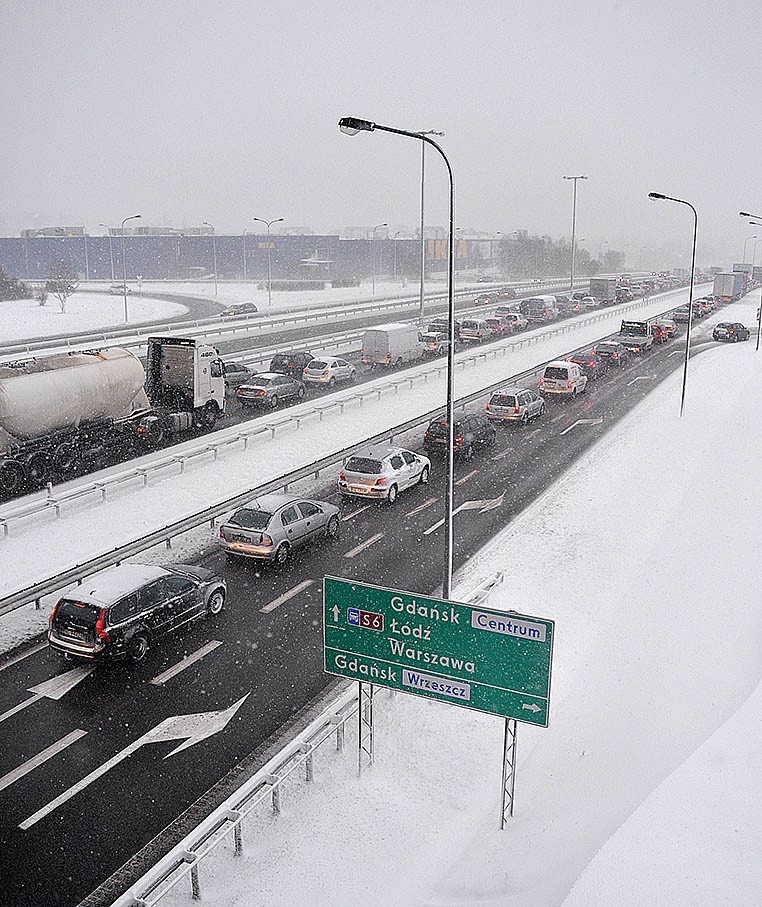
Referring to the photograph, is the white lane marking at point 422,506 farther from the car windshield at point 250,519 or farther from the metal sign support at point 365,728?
the metal sign support at point 365,728

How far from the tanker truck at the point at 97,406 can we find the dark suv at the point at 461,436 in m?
8.76

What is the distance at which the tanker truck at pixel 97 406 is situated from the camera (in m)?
24.3

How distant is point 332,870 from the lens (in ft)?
32.5

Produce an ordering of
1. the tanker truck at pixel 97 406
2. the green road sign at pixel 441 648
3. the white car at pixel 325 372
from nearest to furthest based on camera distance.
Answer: the green road sign at pixel 441 648 → the tanker truck at pixel 97 406 → the white car at pixel 325 372

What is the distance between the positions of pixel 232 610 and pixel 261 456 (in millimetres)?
11636

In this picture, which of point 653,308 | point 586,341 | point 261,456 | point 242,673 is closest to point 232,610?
point 242,673

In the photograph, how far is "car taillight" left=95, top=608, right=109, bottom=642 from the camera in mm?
13867

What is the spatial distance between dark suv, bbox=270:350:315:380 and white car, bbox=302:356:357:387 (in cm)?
75

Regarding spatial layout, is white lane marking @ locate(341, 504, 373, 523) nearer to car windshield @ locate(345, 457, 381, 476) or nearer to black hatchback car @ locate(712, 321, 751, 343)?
car windshield @ locate(345, 457, 381, 476)

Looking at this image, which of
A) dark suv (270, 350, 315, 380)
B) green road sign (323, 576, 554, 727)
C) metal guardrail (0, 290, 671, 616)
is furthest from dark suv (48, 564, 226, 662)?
dark suv (270, 350, 315, 380)

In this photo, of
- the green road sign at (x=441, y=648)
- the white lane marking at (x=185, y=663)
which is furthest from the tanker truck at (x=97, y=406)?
the green road sign at (x=441, y=648)

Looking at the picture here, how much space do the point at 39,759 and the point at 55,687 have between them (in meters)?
1.91

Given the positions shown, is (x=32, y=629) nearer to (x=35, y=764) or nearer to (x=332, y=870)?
(x=35, y=764)

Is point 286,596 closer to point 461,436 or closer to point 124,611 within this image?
point 124,611
